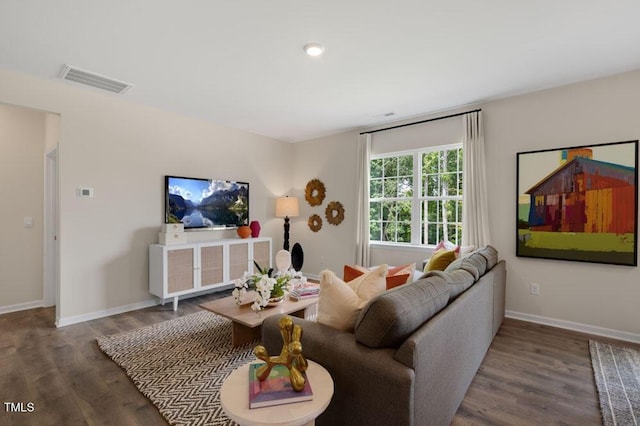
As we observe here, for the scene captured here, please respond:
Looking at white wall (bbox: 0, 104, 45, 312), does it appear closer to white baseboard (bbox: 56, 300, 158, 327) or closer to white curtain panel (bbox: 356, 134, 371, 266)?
white baseboard (bbox: 56, 300, 158, 327)

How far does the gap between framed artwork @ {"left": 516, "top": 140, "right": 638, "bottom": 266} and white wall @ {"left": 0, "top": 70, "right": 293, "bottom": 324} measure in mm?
4157

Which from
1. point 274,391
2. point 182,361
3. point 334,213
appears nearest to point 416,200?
point 334,213

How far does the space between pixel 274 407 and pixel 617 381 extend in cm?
258

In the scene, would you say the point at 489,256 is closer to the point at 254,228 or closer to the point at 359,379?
the point at 359,379

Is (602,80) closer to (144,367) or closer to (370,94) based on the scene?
(370,94)

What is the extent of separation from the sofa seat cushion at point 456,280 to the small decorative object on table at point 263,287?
1278 mm

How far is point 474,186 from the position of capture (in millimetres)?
3760

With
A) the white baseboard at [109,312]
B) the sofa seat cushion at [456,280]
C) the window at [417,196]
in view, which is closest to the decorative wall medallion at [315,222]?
the window at [417,196]

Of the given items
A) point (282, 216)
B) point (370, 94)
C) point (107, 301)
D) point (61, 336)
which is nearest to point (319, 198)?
point (282, 216)

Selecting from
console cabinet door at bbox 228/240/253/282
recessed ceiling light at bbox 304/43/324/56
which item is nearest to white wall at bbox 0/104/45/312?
console cabinet door at bbox 228/240/253/282

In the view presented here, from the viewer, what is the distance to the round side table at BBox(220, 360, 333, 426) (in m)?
1.07

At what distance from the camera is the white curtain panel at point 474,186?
371cm

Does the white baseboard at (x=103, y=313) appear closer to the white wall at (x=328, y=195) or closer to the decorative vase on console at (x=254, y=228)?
the decorative vase on console at (x=254, y=228)

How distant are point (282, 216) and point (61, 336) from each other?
3.29 m
